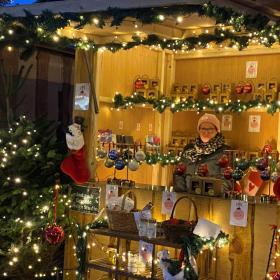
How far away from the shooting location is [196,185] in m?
4.48

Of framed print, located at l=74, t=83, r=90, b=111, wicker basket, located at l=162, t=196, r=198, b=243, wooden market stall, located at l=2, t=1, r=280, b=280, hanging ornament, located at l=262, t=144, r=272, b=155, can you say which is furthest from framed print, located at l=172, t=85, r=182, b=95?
wicker basket, located at l=162, t=196, r=198, b=243

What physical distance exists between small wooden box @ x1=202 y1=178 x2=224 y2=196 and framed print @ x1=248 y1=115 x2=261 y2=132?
2.12 m

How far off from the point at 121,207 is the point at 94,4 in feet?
5.20

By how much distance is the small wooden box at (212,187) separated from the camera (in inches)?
173

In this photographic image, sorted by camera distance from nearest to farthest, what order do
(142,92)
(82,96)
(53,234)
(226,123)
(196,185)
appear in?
(196,185), (53,234), (82,96), (142,92), (226,123)

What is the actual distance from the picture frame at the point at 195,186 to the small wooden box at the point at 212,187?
0.04 metres

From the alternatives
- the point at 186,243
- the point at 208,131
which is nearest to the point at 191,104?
the point at 208,131

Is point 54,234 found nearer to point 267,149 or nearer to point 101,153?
point 101,153

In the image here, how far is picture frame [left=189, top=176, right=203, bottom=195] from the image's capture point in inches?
175

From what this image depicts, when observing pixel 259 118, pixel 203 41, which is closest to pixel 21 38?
pixel 203 41

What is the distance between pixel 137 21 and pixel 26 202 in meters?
1.91

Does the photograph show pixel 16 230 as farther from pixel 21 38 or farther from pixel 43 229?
pixel 21 38

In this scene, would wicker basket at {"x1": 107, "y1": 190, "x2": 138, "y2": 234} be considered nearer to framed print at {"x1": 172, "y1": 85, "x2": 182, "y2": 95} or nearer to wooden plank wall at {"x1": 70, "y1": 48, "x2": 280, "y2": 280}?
wooden plank wall at {"x1": 70, "y1": 48, "x2": 280, "y2": 280}

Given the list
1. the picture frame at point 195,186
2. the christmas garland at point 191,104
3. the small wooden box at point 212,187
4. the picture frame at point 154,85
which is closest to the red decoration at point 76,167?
the christmas garland at point 191,104
